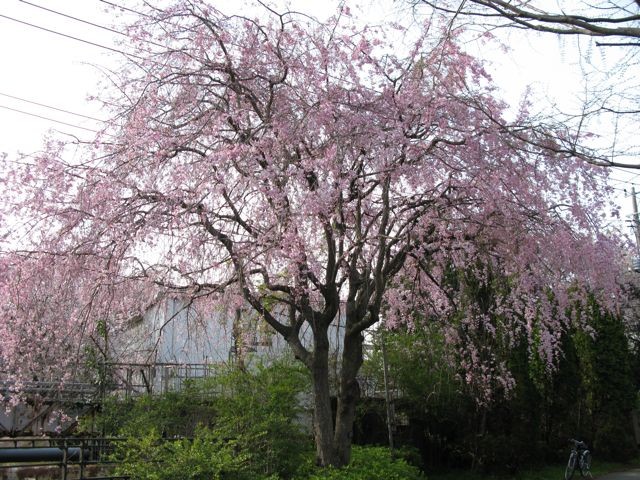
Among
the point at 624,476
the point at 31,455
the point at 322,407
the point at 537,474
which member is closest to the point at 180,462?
the point at 31,455

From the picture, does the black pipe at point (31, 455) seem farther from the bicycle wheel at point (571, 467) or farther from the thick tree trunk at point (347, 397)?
the bicycle wheel at point (571, 467)

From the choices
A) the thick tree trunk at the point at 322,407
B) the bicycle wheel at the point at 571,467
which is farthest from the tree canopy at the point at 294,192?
the bicycle wheel at the point at 571,467

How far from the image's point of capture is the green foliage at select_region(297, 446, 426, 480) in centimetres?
892

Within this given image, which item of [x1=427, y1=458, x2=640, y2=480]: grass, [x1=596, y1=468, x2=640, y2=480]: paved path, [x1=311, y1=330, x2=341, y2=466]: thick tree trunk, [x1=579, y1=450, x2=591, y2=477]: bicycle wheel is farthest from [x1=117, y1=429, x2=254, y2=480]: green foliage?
[x1=596, y1=468, x2=640, y2=480]: paved path

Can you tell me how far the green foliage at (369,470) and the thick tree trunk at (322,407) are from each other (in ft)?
1.08

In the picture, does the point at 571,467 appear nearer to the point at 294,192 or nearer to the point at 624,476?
the point at 624,476

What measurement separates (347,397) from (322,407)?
592 millimetres

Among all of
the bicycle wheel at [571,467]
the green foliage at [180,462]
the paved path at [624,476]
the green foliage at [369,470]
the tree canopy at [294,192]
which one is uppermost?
the tree canopy at [294,192]

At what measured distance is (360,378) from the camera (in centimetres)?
1670

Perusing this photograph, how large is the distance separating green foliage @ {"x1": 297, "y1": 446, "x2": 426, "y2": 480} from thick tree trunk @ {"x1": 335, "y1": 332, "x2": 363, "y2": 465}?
30 centimetres

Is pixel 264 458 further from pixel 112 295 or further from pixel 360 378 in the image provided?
pixel 360 378

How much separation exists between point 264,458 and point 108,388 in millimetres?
6065

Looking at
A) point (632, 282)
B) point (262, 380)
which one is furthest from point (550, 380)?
point (262, 380)

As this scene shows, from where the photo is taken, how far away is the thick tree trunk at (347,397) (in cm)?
1000
